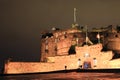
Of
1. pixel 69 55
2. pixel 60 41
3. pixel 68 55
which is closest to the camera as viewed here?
pixel 69 55

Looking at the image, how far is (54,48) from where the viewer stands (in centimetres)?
8100

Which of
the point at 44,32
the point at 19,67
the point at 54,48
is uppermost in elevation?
the point at 44,32

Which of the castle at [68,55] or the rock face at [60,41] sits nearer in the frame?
the castle at [68,55]

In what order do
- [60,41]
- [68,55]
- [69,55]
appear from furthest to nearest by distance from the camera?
[60,41] → [68,55] → [69,55]

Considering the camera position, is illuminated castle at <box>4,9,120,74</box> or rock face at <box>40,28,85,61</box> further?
rock face at <box>40,28,85,61</box>

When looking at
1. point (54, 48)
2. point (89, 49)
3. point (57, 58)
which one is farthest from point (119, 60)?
point (54, 48)

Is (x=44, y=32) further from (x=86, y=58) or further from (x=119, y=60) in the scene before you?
(x=119, y=60)

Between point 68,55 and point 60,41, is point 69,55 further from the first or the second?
point 60,41

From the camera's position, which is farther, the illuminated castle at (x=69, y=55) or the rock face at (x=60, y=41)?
the rock face at (x=60, y=41)

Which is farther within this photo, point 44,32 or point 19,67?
point 44,32

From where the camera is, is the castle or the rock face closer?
the castle

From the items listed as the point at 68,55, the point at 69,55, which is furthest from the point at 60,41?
the point at 69,55

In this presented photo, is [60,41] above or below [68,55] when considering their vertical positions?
above

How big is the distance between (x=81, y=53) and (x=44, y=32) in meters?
27.2
